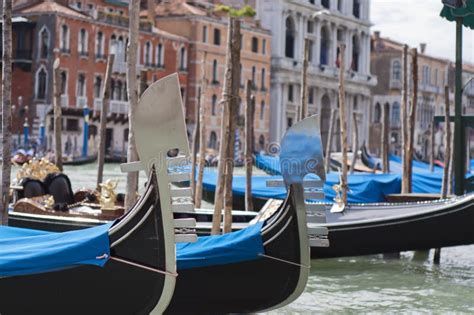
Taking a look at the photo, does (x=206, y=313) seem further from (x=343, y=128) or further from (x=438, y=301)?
(x=343, y=128)

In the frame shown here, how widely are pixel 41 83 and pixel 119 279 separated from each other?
17.5m

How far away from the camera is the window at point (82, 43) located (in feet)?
68.7

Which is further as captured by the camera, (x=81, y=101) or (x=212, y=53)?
(x=212, y=53)

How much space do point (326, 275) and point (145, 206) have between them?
288 cm

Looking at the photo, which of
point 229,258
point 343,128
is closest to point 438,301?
point 229,258

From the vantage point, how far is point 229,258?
4.08 m

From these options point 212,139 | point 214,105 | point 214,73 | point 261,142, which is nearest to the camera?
point 214,73

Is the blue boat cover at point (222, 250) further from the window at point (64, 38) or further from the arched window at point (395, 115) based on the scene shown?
the arched window at point (395, 115)

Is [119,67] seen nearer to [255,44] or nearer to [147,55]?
[147,55]

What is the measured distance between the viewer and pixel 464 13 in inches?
260

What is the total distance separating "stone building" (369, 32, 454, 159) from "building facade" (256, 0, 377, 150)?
3.29 feet

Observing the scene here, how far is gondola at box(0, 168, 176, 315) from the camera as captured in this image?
335 cm

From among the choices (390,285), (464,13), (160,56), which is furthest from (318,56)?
(390,285)

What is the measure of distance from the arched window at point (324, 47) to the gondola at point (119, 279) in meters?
26.7
